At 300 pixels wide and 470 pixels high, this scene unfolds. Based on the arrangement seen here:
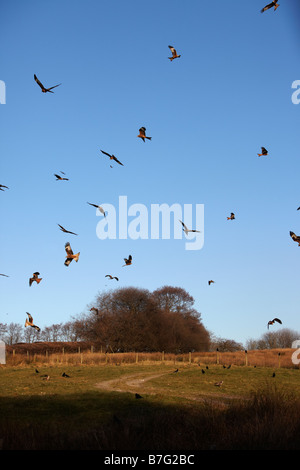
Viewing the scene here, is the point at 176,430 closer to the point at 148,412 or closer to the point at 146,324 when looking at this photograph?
the point at 148,412

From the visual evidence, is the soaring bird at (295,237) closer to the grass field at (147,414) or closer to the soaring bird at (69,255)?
the grass field at (147,414)

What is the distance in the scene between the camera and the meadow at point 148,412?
10.6 m

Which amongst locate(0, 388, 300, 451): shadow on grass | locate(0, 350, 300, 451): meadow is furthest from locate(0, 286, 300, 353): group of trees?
locate(0, 388, 300, 451): shadow on grass

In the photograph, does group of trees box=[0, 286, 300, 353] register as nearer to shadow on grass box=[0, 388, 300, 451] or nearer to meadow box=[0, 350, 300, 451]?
meadow box=[0, 350, 300, 451]

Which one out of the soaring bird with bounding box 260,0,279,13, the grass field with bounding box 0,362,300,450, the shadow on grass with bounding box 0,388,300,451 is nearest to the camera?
the shadow on grass with bounding box 0,388,300,451

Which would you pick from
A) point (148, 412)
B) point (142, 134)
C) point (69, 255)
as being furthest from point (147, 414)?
point (142, 134)

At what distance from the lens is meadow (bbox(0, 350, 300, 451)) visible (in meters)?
10.6

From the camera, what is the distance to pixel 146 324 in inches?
2832

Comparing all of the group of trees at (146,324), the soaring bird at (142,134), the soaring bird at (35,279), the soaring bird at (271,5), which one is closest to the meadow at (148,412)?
the soaring bird at (35,279)

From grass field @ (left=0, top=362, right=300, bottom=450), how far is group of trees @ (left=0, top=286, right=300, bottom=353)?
36.4 meters

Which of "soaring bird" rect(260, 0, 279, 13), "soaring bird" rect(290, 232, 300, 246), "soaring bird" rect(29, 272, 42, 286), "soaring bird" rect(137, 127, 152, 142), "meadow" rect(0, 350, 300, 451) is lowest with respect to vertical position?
"meadow" rect(0, 350, 300, 451)

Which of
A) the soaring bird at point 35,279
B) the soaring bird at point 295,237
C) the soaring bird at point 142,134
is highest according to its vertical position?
the soaring bird at point 142,134

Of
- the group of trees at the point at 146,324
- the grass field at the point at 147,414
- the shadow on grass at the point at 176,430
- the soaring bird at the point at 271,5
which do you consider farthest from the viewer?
the group of trees at the point at 146,324

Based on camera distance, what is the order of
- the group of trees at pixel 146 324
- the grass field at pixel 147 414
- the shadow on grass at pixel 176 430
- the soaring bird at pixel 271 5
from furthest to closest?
the group of trees at pixel 146 324, the soaring bird at pixel 271 5, the grass field at pixel 147 414, the shadow on grass at pixel 176 430
